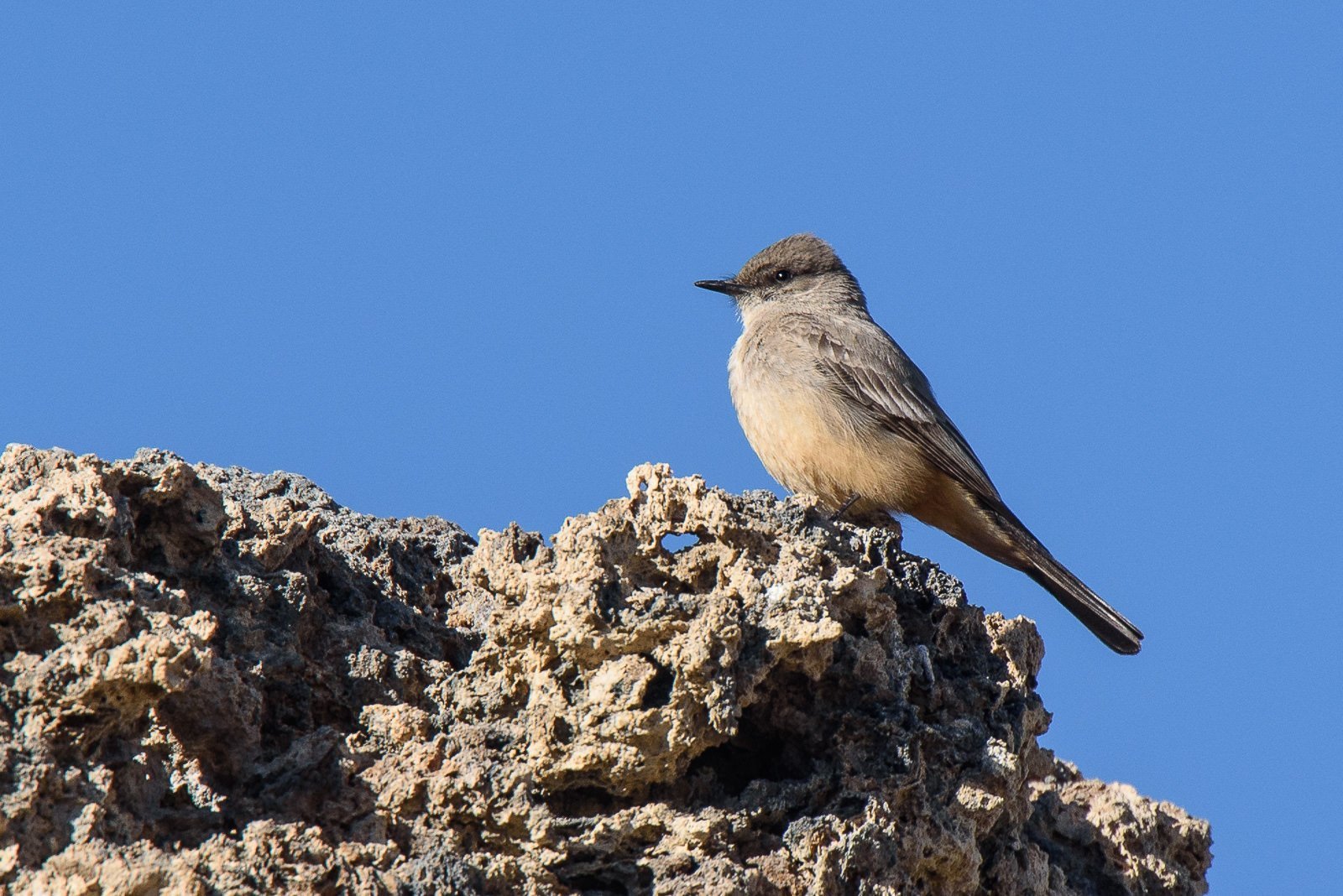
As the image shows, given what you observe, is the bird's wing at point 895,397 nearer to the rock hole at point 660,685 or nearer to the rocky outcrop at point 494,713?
the rocky outcrop at point 494,713

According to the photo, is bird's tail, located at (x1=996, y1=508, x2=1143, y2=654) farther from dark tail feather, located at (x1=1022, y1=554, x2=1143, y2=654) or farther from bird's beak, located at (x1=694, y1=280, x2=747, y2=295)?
bird's beak, located at (x1=694, y1=280, x2=747, y2=295)

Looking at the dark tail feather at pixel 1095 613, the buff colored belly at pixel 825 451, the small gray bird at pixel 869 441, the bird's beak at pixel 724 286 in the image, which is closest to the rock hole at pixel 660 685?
the small gray bird at pixel 869 441

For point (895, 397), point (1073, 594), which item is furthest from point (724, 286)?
point (1073, 594)

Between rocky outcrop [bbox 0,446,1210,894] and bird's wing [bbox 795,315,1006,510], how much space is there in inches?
157

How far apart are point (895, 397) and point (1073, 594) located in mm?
1681

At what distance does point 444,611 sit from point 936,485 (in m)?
4.47

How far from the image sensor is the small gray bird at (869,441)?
31.0 feet

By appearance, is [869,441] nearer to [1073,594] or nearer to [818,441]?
[818,441]

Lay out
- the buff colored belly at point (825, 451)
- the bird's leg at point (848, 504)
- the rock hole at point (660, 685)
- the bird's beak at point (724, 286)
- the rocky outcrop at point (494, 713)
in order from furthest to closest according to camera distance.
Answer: the bird's beak at point (724, 286) → the buff colored belly at point (825, 451) → the bird's leg at point (848, 504) → the rock hole at point (660, 685) → the rocky outcrop at point (494, 713)

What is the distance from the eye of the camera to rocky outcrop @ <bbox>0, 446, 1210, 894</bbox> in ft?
13.4

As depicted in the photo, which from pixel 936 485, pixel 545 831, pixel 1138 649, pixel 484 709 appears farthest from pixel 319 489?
pixel 1138 649

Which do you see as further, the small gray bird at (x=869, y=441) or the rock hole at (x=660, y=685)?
the small gray bird at (x=869, y=441)

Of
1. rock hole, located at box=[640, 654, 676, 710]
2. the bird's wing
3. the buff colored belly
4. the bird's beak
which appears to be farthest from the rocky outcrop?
the bird's beak

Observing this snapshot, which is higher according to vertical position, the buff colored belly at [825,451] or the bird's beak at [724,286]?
the bird's beak at [724,286]
